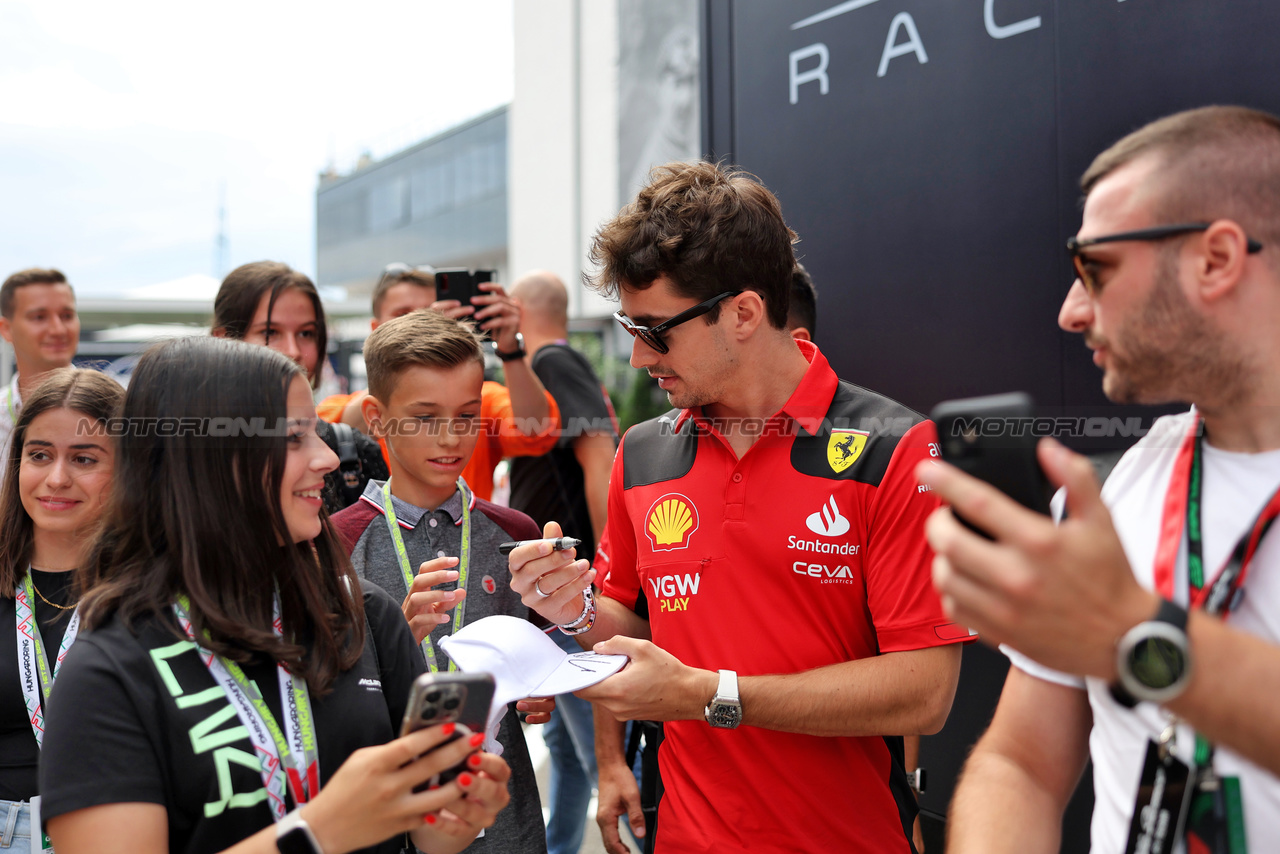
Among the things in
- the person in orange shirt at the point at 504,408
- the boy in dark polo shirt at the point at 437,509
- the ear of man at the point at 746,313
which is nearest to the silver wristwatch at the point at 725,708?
the boy in dark polo shirt at the point at 437,509

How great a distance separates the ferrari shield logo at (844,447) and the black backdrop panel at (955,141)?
1.15 m

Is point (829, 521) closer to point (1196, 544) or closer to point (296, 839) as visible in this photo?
point (1196, 544)

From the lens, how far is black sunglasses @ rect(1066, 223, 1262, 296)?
125 centimetres

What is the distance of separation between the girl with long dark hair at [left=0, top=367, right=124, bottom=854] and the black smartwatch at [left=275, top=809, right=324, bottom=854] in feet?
3.88

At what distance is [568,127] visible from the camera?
24766mm

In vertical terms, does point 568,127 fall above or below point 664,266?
above

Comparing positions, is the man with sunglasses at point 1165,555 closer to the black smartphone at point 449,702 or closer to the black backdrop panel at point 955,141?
the black smartphone at point 449,702

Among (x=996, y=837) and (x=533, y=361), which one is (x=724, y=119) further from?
(x=996, y=837)

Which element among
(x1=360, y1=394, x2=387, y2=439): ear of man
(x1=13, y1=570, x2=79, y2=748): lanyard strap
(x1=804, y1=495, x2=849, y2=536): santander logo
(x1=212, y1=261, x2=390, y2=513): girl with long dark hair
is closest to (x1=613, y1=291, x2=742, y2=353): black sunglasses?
(x1=804, y1=495, x2=849, y2=536): santander logo

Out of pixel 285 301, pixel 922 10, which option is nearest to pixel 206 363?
pixel 285 301

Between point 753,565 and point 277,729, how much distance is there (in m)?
1.03

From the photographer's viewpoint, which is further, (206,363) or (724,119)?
(724,119)

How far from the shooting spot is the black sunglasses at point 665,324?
2.17 meters

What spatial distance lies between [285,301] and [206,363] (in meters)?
2.00
